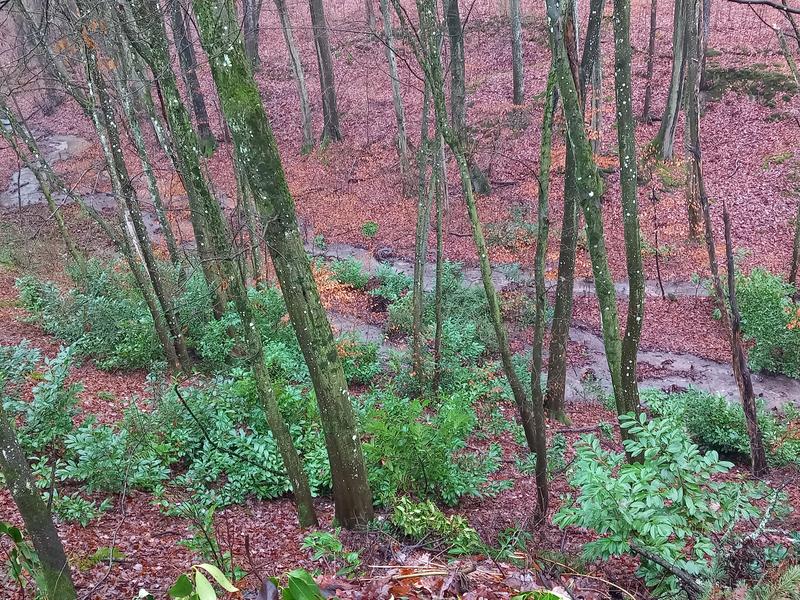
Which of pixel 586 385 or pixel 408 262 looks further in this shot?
pixel 408 262

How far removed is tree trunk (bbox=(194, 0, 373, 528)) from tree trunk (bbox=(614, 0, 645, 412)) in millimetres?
2857

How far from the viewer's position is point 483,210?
2025cm

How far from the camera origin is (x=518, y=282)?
16000 mm

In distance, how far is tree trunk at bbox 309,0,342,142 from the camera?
926 inches

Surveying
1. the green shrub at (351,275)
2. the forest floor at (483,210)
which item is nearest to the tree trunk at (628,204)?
the forest floor at (483,210)

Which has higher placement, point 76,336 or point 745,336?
point 76,336

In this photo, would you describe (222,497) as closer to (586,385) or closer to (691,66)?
(586,385)

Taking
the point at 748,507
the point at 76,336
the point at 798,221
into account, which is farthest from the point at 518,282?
the point at 748,507

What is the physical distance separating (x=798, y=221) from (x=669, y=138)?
7.39 meters

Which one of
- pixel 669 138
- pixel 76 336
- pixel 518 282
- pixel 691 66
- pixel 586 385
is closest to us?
pixel 691 66

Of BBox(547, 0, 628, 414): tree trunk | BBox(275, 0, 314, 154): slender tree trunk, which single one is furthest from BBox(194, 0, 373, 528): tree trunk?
BBox(275, 0, 314, 154): slender tree trunk

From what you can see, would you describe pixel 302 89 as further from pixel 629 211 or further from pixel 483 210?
pixel 629 211

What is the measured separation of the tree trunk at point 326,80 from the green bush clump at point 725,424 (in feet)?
63.8

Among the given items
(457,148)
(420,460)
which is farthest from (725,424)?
(457,148)
